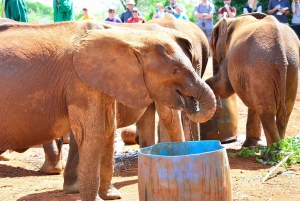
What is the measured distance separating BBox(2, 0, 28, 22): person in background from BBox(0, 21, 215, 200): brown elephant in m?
4.14

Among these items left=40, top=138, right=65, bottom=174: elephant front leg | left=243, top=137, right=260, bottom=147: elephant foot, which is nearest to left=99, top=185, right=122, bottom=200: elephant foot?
left=40, top=138, right=65, bottom=174: elephant front leg

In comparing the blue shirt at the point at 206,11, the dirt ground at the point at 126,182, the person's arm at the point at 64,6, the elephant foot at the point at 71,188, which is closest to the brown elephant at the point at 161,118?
the elephant foot at the point at 71,188

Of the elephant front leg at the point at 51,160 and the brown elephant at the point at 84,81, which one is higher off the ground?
the brown elephant at the point at 84,81

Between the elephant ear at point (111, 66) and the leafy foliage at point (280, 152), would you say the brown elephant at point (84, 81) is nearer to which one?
the elephant ear at point (111, 66)

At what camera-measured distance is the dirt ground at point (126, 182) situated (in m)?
6.28

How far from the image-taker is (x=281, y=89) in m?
7.86

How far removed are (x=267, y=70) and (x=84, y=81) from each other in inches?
143

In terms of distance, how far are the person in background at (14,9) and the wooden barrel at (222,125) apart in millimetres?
3155

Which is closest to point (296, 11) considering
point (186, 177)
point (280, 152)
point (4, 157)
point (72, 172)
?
point (280, 152)

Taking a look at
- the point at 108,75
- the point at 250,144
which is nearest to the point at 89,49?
the point at 108,75

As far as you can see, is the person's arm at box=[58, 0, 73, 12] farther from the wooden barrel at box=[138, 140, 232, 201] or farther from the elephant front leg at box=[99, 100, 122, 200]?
the wooden barrel at box=[138, 140, 232, 201]

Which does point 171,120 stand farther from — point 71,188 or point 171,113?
point 71,188

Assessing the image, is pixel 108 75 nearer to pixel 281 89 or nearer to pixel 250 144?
pixel 281 89

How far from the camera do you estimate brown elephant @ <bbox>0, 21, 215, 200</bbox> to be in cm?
500
